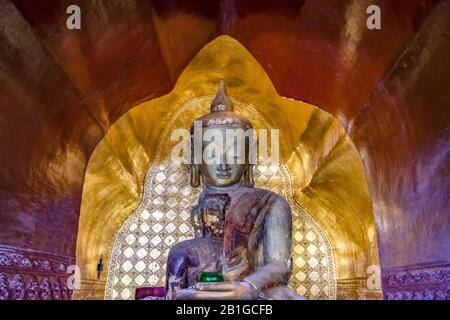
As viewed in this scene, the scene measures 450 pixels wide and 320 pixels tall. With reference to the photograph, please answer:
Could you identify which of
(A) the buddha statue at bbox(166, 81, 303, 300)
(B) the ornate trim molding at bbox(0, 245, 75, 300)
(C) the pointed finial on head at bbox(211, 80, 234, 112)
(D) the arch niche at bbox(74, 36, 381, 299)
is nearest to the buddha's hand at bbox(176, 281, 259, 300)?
(A) the buddha statue at bbox(166, 81, 303, 300)

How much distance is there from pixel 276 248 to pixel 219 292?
1.72 ft

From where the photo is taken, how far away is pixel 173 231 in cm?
570

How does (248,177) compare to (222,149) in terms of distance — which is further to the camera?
(248,177)

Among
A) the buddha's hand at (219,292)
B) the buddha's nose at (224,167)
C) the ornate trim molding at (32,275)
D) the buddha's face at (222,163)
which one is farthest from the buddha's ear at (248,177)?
the ornate trim molding at (32,275)

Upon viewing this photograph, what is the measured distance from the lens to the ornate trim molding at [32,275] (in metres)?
2.09

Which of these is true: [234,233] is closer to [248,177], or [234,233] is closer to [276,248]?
[276,248]

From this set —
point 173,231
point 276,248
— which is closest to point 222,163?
point 276,248

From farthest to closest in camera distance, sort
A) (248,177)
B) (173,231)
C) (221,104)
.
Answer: (173,231) < (221,104) < (248,177)

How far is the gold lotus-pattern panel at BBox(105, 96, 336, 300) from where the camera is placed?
550 cm

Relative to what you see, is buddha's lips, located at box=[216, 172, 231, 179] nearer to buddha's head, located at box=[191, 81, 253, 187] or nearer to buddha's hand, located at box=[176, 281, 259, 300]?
buddha's head, located at box=[191, 81, 253, 187]

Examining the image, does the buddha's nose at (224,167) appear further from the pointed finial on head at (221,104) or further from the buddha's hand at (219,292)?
the buddha's hand at (219,292)

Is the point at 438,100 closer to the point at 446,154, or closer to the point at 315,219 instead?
the point at 446,154

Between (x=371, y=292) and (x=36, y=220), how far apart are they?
405 cm

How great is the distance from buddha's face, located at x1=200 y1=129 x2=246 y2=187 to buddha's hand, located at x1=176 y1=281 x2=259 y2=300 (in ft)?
2.84
